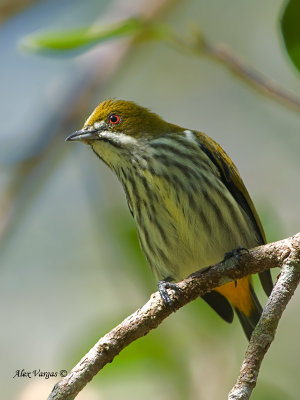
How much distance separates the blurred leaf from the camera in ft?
11.6

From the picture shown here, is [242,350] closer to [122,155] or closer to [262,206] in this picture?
[262,206]

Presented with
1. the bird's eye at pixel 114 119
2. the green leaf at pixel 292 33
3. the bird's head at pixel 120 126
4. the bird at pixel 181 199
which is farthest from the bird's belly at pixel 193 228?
the green leaf at pixel 292 33

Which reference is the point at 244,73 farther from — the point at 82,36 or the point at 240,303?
the point at 240,303

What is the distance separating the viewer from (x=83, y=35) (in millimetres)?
3566

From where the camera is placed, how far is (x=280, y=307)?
8.14 ft

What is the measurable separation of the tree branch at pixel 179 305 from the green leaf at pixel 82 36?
1384mm

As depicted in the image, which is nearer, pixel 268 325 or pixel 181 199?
pixel 268 325

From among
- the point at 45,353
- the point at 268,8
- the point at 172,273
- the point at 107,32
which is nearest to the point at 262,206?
the point at 172,273

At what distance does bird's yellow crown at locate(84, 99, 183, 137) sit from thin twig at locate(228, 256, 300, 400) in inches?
88.2

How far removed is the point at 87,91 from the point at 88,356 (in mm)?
3751

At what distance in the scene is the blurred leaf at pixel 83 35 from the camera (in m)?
3.53

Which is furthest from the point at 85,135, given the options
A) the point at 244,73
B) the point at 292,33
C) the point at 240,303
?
the point at 292,33

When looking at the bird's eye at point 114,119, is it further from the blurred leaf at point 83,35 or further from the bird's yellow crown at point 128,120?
the blurred leaf at point 83,35

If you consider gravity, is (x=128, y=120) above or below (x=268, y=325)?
above
